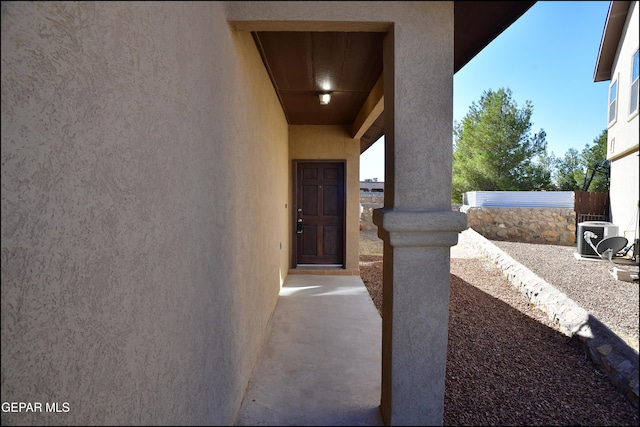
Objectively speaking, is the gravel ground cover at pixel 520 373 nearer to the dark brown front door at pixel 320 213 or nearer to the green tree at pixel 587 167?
the green tree at pixel 587 167

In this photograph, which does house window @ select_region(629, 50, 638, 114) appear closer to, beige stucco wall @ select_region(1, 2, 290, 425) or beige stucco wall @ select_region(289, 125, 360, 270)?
beige stucco wall @ select_region(1, 2, 290, 425)

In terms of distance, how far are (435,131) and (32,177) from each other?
1744 mm

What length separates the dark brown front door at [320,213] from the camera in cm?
623

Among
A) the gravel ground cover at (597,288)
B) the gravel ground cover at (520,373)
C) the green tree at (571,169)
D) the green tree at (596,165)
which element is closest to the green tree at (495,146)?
the gravel ground cover at (597,288)

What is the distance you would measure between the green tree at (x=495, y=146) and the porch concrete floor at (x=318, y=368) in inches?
296

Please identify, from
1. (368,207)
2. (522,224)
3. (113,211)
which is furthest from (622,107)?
(368,207)

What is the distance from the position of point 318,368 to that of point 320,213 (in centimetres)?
392

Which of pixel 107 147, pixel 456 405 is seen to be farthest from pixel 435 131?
pixel 456 405

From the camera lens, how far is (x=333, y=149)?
602cm

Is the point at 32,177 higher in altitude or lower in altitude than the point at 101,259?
higher

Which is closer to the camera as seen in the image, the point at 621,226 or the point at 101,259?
the point at 101,259

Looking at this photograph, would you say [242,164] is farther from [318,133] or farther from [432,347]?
[318,133]

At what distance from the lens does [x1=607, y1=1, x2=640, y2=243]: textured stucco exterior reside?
1420 millimetres

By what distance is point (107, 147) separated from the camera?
2.63ft
